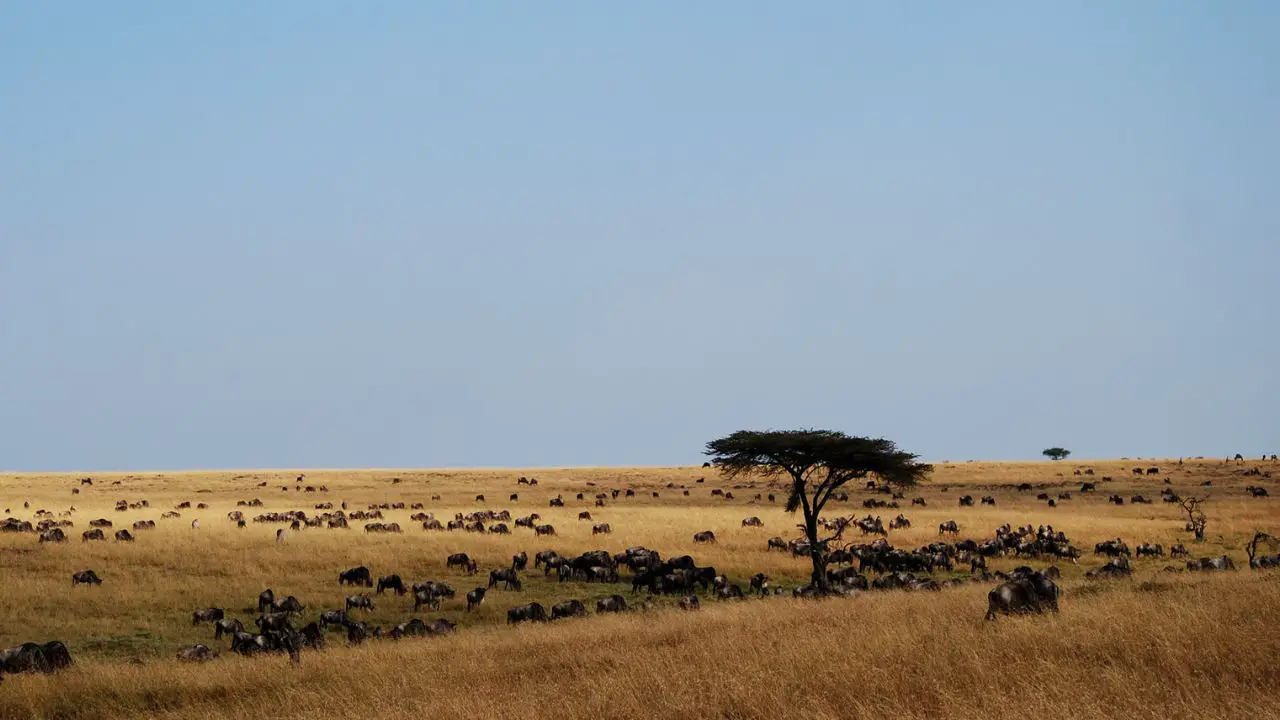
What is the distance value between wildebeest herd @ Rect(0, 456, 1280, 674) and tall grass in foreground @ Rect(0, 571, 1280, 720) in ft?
7.26

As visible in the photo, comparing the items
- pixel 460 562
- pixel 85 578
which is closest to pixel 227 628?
pixel 85 578

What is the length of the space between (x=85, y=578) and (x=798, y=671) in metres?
24.5

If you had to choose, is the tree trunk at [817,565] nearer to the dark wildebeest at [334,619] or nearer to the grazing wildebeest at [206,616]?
the dark wildebeest at [334,619]

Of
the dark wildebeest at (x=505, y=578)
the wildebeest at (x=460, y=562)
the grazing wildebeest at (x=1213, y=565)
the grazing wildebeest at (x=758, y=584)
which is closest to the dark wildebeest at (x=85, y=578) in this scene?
the wildebeest at (x=460, y=562)

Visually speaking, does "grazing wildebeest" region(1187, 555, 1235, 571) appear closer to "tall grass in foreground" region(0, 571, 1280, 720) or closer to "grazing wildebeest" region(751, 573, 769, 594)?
"tall grass in foreground" region(0, 571, 1280, 720)

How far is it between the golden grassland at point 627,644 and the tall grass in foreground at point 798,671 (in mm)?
50

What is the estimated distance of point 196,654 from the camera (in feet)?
67.7

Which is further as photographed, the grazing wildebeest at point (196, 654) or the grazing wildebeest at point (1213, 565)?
the grazing wildebeest at point (1213, 565)

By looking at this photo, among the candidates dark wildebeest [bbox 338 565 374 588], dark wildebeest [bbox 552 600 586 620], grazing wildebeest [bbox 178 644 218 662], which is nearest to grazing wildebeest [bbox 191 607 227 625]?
grazing wildebeest [bbox 178 644 218 662]

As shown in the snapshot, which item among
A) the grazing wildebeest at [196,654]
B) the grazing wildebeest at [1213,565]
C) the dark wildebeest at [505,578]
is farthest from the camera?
the dark wildebeest at [505,578]

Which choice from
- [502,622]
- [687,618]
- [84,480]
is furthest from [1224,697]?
[84,480]

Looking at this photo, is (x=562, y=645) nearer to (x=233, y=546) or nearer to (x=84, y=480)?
(x=233, y=546)

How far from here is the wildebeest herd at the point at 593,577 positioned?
2139 cm

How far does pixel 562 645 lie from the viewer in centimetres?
1800
